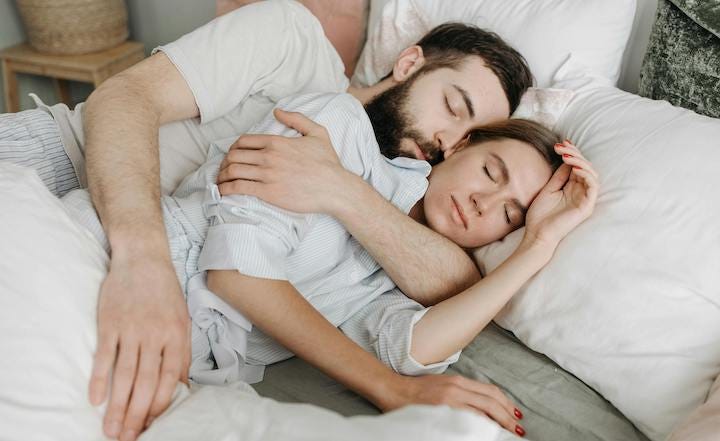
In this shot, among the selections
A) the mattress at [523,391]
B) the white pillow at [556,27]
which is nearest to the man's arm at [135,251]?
the mattress at [523,391]

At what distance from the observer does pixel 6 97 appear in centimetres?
273

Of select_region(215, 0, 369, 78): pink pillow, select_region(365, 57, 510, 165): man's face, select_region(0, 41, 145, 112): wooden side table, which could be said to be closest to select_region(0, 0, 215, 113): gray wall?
select_region(0, 41, 145, 112): wooden side table

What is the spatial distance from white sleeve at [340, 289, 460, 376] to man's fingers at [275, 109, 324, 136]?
36cm

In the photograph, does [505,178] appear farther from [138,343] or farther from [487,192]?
[138,343]

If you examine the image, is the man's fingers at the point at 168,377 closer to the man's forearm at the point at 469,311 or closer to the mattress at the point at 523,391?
the mattress at the point at 523,391

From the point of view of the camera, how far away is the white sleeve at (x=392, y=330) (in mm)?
1161

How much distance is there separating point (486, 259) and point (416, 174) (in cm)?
24

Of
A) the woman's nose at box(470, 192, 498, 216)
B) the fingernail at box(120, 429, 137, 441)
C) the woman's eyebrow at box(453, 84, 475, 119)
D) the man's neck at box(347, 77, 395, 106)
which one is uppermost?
the woman's eyebrow at box(453, 84, 475, 119)

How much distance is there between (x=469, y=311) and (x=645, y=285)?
0.29 metres

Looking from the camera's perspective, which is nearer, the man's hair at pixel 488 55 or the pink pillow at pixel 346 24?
the man's hair at pixel 488 55

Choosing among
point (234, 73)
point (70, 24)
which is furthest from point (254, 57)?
point (70, 24)

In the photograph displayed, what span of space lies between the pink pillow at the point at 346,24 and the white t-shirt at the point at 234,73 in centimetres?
37

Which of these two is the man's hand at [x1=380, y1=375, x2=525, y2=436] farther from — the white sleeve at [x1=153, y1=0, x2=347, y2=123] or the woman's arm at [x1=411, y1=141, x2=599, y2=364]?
the white sleeve at [x1=153, y1=0, x2=347, y2=123]

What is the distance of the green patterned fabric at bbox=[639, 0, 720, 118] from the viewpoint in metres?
1.34
